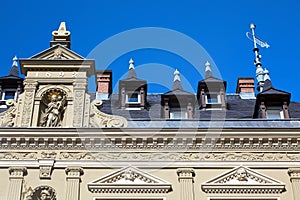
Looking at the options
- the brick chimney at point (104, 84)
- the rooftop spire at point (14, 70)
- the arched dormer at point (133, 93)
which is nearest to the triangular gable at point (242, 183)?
the arched dormer at point (133, 93)

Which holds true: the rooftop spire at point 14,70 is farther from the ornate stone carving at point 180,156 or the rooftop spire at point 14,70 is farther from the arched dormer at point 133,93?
the ornate stone carving at point 180,156

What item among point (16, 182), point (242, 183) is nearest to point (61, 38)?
point (16, 182)

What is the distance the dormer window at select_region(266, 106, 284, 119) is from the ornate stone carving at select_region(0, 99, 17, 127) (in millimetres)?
10568

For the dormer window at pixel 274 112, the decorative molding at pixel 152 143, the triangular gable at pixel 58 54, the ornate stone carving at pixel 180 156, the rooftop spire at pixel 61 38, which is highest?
the rooftop spire at pixel 61 38

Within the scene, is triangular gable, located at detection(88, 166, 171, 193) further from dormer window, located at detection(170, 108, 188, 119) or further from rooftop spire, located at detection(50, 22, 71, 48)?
rooftop spire, located at detection(50, 22, 71, 48)

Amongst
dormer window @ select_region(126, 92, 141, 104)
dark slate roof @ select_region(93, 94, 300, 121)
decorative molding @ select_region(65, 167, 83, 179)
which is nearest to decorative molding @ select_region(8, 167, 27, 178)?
decorative molding @ select_region(65, 167, 83, 179)

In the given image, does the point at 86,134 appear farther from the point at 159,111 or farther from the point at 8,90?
the point at 8,90

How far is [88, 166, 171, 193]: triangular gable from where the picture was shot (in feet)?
71.1

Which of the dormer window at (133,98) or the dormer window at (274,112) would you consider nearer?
the dormer window at (274,112)

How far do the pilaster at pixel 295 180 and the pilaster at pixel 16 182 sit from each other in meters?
9.56

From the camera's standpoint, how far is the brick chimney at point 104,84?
1243 inches

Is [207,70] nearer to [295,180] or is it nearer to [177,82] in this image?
[177,82]

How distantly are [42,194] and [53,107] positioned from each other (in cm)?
402

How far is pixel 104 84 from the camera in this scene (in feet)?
106
